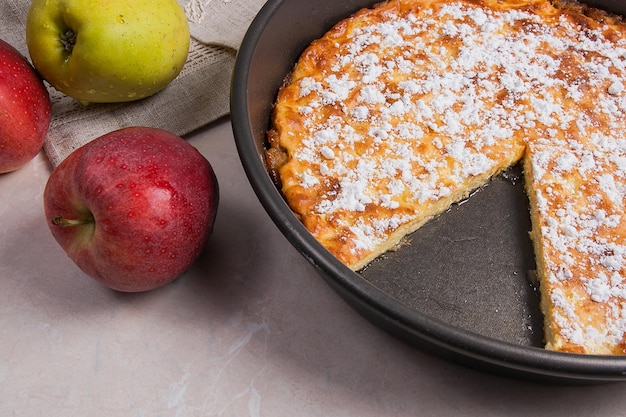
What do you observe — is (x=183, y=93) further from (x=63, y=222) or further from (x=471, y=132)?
(x=471, y=132)

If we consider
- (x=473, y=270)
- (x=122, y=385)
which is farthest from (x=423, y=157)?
(x=122, y=385)

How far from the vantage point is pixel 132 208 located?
140 cm

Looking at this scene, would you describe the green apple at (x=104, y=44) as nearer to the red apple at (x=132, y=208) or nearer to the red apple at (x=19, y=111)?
the red apple at (x=19, y=111)

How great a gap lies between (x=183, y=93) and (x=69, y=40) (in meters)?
0.34

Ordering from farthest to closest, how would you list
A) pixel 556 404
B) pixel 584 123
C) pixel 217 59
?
pixel 217 59 → pixel 584 123 → pixel 556 404

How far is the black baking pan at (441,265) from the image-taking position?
119 centimetres

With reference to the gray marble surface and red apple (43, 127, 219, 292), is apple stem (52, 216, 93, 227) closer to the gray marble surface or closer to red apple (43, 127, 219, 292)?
red apple (43, 127, 219, 292)

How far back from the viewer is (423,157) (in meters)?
1.64

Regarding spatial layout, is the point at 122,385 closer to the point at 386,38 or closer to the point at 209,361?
the point at 209,361

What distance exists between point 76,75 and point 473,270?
109cm

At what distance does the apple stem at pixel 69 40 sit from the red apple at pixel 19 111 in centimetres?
12

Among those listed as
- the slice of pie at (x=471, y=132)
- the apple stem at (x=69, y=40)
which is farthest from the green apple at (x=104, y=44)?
the slice of pie at (x=471, y=132)

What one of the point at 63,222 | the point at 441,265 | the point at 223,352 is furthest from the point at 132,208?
the point at 441,265

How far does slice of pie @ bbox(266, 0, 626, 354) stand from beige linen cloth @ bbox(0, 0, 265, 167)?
0.97 feet
